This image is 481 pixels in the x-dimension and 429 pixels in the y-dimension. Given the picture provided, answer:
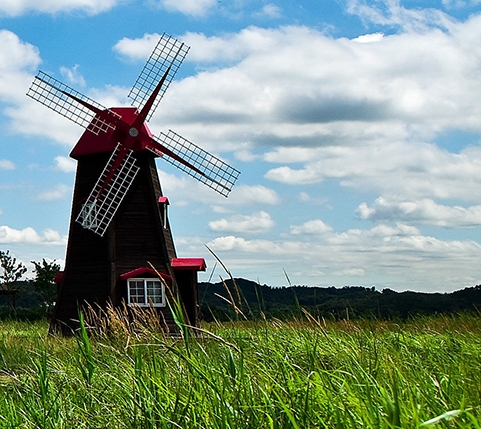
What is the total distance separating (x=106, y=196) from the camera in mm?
18188

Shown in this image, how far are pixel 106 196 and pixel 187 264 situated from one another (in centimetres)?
272

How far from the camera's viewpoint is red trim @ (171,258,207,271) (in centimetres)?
1911

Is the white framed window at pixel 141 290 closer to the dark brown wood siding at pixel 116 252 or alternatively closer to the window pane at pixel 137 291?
the window pane at pixel 137 291

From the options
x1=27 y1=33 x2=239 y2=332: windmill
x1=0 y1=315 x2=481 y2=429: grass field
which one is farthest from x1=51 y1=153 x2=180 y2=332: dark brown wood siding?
x1=0 y1=315 x2=481 y2=429: grass field

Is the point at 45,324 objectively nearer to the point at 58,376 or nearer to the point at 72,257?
the point at 72,257

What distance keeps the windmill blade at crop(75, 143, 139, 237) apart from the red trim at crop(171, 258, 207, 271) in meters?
2.10

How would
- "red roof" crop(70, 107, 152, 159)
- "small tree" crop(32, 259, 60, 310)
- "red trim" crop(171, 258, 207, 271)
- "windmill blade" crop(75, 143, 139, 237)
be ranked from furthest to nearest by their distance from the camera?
"small tree" crop(32, 259, 60, 310) < "red trim" crop(171, 258, 207, 271) < "red roof" crop(70, 107, 152, 159) < "windmill blade" crop(75, 143, 139, 237)

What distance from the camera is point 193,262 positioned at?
1939cm

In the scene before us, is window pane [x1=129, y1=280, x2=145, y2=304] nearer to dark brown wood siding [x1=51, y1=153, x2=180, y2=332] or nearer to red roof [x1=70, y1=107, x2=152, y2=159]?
dark brown wood siding [x1=51, y1=153, x2=180, y2=332]

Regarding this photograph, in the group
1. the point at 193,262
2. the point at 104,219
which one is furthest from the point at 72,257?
the point at 193,262

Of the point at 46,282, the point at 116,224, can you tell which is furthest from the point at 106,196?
the point at 46,282

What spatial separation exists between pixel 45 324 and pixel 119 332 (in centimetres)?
1634

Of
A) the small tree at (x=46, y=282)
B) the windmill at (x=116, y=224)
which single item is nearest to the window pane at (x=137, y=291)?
the windmill at (x=116, y=224)

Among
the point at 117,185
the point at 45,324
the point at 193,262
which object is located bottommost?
the point at 45,324
